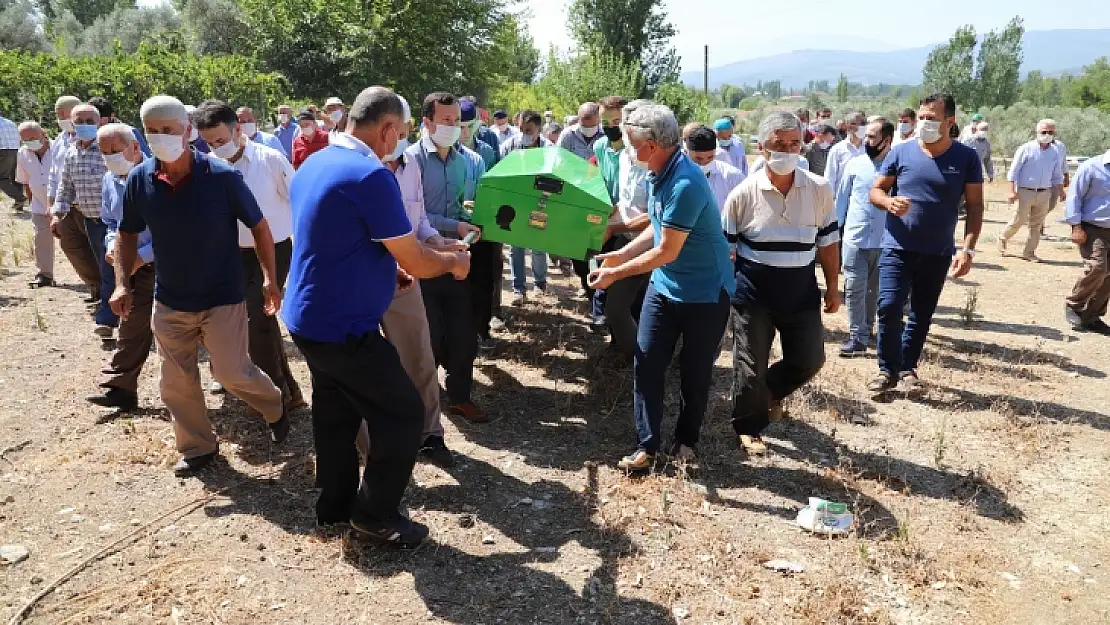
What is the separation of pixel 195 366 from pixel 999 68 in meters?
52.1

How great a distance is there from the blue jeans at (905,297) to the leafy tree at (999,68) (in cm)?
4653

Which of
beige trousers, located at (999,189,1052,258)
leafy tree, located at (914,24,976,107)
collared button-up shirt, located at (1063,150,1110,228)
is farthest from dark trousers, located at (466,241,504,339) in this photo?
leafy tree, located at (914,24,976,107)

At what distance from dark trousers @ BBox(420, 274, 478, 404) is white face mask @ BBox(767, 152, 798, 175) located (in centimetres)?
217

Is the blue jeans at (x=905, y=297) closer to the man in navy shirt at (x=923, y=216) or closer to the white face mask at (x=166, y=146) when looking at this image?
the man in navy shirt at (x=923, y=216)

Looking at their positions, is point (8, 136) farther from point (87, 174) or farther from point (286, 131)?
point (87, 174)

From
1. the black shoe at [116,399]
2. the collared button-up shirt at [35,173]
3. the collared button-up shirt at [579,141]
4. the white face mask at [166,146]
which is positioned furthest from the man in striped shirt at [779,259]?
the collared button-up shirt at [35,173]

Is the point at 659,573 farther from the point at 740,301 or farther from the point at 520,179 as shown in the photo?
the point at 520,179

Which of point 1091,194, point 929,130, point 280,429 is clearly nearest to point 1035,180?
point 1091,194

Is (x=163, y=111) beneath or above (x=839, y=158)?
above

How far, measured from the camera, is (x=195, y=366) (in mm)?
4688

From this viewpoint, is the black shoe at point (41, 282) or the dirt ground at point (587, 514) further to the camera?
the black shoe at point (41, 282)

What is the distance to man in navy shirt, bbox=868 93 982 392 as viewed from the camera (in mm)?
5793

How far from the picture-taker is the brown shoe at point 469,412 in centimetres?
555

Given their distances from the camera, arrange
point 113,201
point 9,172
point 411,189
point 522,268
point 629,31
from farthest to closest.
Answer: point 629,31
point 9,172
point 522,268
point 113,201
point 411,189
